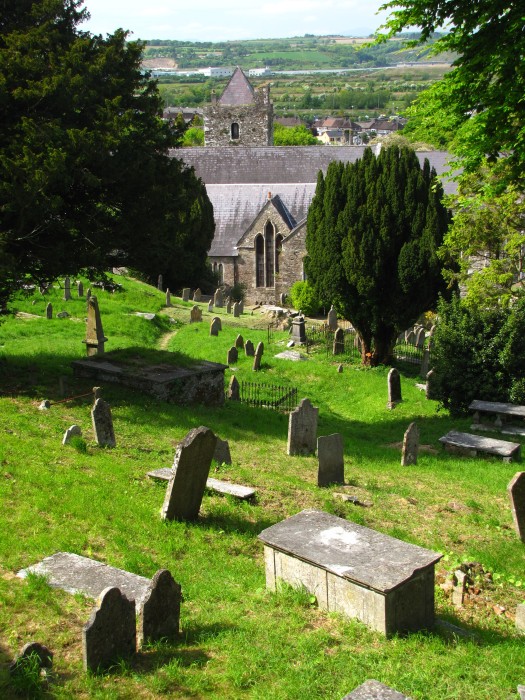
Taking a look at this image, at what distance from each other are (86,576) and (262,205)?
43.7 metres

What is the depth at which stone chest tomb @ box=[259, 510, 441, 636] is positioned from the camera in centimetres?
672

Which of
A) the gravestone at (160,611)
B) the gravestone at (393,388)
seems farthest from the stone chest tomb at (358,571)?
the gravestone at (393,388)

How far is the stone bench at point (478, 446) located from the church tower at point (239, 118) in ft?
160

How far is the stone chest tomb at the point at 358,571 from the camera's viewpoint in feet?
22.0

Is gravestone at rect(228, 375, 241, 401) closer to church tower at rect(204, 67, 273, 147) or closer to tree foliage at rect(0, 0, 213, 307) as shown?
tree foliage at rect(0, 0, 213, 307)

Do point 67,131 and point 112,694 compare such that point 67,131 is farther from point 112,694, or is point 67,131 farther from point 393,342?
point 393,342

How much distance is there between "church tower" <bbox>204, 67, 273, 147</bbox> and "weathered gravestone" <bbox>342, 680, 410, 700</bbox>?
5905cm

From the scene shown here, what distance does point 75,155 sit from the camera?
14.7 metres

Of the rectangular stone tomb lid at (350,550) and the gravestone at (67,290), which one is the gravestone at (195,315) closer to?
the gravestone at (67,290)

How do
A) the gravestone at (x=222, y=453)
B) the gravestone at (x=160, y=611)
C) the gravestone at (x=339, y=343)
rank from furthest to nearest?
1. the gravestone at (x=339, y=343)
2. the gravestone at (x=222, y=453)
3. the gravestone at (x=160, y=611)

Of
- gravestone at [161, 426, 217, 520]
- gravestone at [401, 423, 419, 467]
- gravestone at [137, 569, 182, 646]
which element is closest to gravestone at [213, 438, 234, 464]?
gravestone at [161, 426, 217, 520]

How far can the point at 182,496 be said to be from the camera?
912cm

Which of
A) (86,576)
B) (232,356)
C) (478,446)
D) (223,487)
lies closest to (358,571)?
(86,576)

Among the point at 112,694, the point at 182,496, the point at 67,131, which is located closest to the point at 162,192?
the point at 67,131
